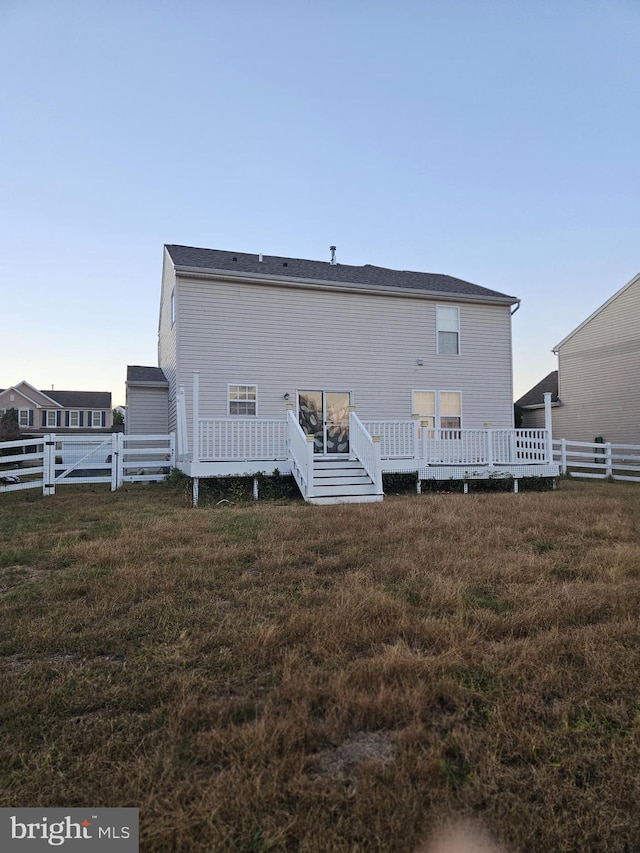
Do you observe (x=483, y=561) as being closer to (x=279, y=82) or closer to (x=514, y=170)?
(x=279, y=82)

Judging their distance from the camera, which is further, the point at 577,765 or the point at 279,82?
the point at 279,82

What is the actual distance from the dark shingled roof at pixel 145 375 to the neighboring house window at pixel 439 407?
801cm

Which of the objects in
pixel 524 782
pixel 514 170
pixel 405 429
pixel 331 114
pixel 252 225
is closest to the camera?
pixel 524 782

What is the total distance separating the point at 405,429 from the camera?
10859 millimetres

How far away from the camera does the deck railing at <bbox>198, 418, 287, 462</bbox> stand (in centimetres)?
941

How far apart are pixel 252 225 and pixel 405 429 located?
11508 millimetres

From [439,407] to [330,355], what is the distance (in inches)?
154

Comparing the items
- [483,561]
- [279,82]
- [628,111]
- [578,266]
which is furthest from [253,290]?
[578,266]

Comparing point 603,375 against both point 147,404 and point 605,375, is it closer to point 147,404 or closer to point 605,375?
point 605,375

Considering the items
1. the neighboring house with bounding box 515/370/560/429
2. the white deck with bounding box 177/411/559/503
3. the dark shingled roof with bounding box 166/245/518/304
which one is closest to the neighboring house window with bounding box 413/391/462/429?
the white deck with bounding box 177/411/559/503

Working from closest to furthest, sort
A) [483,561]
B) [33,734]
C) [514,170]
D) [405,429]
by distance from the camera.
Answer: [33,734]
[483,561]
[405,429]
[514,170]

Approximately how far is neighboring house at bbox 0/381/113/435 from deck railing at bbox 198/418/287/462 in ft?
113

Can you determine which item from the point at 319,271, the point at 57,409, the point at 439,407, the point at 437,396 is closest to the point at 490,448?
the point at 439,407

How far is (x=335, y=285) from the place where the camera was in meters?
13.4
